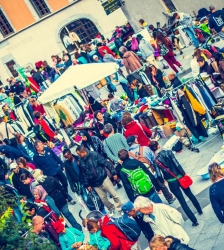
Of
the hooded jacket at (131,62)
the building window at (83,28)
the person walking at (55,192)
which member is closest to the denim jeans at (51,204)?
the person walking at (55,192)

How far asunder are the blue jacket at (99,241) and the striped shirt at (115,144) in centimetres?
355

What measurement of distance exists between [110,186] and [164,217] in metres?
3.42

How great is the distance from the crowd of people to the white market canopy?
0.97m

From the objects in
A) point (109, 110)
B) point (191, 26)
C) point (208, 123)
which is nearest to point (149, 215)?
point (208, 123)

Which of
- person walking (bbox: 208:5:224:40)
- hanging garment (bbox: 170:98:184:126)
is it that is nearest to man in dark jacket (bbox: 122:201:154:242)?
hanging garment (bbox: 170:98:184:126)

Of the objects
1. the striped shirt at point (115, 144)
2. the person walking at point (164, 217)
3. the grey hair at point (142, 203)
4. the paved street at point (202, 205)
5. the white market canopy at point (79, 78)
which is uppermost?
the white market canopy at point (79, 78)

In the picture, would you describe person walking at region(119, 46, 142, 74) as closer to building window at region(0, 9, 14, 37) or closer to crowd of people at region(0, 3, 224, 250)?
crowd of people at region(0, 3, 224, 250)

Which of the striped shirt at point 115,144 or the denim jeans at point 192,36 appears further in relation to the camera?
the denim jeans at point 192,36

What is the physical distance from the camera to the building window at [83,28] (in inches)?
1496

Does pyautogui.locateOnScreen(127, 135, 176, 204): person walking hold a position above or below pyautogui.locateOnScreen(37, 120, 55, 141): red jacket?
below

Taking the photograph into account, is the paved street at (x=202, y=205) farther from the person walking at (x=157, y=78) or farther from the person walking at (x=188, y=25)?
the person walking at (x=188, y=25)

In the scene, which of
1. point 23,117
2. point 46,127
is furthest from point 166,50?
point 23,117

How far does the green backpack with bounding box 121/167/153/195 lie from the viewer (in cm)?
851

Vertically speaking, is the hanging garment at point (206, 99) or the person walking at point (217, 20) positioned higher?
the person walking at point (217, 20)
